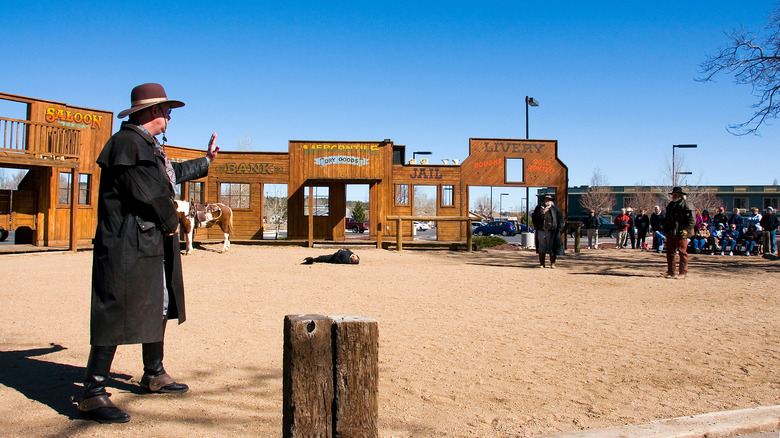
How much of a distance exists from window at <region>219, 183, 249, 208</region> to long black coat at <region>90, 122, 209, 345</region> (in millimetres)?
18937

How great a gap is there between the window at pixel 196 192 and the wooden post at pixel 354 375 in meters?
20.2

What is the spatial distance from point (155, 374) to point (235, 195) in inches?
749

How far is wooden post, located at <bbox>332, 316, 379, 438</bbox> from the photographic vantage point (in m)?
2.82

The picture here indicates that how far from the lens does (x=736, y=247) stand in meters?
19.7

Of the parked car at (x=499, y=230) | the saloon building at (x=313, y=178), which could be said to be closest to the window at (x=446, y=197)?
the saloon building at (x=313, y=178)

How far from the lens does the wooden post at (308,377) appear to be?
2789 millimetres

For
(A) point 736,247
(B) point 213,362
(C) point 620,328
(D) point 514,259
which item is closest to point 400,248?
(D) point 514,259

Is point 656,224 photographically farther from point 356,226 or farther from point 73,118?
point 356,226

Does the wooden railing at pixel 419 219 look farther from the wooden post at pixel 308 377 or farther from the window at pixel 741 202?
the window at pixel 741 202

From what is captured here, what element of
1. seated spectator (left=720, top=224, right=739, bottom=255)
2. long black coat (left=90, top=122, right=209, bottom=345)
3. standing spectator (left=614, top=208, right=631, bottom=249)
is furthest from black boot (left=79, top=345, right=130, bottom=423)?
standing spectator (left=614, top=208, right=631, bottom=249)

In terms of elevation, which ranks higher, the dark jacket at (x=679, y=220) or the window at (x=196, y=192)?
the window at (x=196, y=192)

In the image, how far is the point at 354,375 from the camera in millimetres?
2832

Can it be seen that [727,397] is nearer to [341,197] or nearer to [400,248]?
[400,248]

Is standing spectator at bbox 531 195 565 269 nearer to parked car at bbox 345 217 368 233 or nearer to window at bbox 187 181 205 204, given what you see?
window at bbox 187 181 205 204
